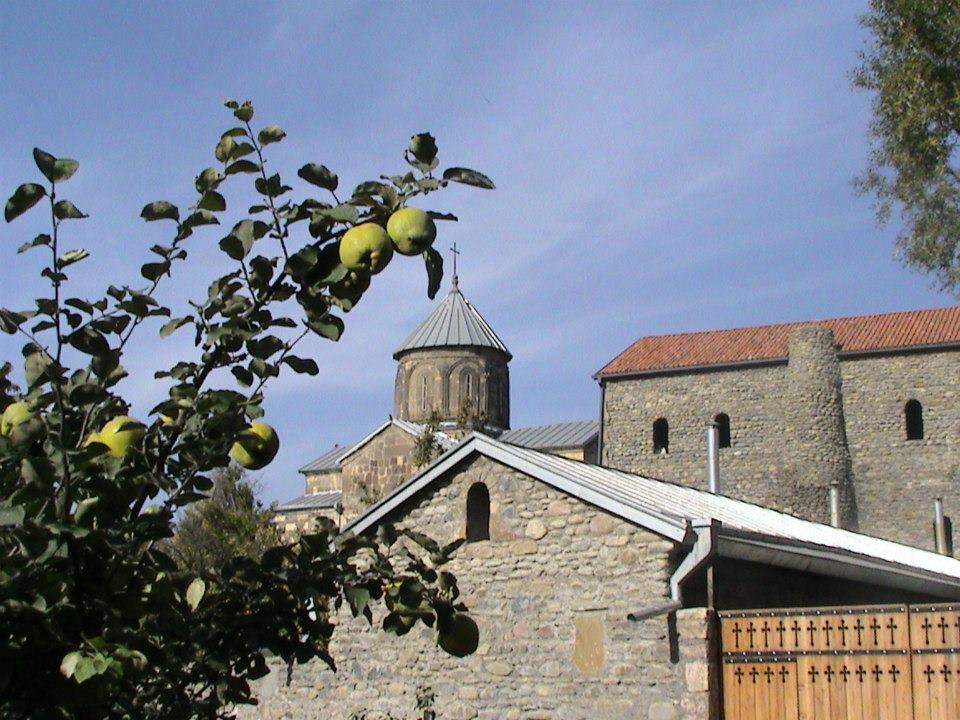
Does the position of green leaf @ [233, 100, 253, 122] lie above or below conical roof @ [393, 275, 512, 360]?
below

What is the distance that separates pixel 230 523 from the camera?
97.5 feet

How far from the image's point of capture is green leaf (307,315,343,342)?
2.68 m

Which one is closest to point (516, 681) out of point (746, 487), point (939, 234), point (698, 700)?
point (698, 700)

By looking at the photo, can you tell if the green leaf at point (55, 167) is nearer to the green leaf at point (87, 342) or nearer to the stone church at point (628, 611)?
the green leaf at point (87, 342)

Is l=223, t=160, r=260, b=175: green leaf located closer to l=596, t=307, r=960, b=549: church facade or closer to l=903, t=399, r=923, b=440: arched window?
l=596, t=307, r=960, b=549: church facade

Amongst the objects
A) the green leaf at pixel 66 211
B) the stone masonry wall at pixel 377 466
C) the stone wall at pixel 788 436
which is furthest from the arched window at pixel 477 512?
the stone wall at pixel 788 436

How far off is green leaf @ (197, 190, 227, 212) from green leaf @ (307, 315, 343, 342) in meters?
0.33

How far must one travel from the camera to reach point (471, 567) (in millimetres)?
11352

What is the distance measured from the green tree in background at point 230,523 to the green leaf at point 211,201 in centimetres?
2242

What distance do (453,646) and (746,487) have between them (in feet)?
121

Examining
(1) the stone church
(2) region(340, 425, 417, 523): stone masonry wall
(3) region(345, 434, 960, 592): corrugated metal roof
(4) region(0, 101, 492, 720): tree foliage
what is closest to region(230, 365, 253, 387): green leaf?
(4) region(0, 101, 492, 720): tree foliage

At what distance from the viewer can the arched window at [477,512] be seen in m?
11.6

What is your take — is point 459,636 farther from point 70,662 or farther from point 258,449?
point 70,662

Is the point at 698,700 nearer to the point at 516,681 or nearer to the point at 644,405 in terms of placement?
the point at 516,681
